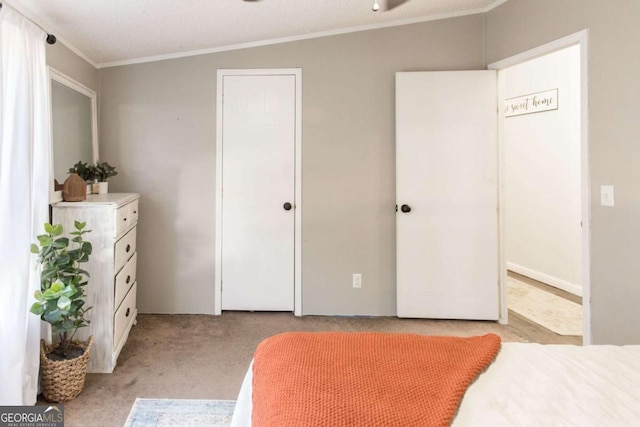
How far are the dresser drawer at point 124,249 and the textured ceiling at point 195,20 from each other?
1385mm

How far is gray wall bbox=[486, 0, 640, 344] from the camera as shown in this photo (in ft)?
5.97

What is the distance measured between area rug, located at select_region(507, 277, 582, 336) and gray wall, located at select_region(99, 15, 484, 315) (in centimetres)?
127

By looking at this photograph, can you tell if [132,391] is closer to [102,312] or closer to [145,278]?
[102,312]

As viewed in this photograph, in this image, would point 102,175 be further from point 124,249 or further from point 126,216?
point 124,249

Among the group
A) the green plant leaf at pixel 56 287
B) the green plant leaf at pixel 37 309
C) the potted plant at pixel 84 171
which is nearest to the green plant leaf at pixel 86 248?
the green plant leaf at pixel 56 287

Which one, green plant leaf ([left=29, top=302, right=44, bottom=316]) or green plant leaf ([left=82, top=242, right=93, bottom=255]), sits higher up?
green plant leaf ([left=82, top=242, right=93, bottom=255])

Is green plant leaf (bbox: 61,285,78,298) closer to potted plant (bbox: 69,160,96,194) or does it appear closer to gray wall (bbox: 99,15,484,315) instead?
potted plant (bbox: 69,160,96,194)

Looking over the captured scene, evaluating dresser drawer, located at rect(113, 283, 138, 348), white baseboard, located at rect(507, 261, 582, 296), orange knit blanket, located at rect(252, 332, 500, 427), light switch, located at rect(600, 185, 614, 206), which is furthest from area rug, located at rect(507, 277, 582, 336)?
dresser drawer, located at rect(113, 283, 138, 348)

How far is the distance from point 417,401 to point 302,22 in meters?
2.68

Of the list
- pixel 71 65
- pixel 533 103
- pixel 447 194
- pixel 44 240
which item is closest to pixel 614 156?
pixel 447 194

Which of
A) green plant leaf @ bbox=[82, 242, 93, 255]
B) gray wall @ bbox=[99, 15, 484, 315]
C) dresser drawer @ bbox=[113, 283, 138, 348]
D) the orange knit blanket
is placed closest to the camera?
the orange knit blanket

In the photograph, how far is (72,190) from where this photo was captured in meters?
2.16

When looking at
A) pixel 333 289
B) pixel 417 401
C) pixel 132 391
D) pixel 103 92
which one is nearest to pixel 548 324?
pixel 333 289

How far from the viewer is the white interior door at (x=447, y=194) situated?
2818 mm
